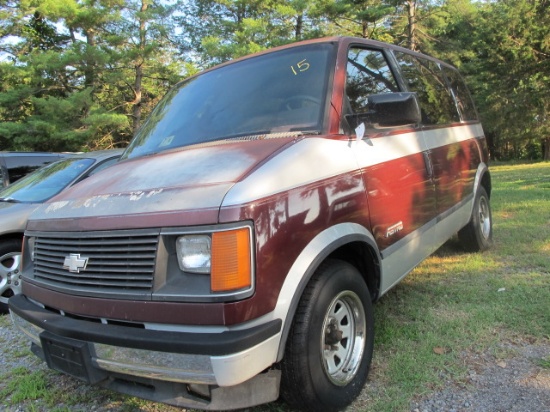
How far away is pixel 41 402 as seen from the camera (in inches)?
109

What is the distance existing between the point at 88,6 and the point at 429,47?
18.2 metres

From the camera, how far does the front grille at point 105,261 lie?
1.97 metres

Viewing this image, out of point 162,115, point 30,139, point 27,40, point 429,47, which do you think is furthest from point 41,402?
point 429,47

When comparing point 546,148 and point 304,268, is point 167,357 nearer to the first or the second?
point 304,268

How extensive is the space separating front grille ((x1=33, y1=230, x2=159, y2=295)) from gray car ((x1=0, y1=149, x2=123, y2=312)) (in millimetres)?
2124

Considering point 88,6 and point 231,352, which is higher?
point 88,6

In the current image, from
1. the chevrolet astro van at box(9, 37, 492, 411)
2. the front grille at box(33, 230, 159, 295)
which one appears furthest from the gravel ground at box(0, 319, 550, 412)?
the front grille at box(33, 230, 159, 295)

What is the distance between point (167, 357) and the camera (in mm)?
1852

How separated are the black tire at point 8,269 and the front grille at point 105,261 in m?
2.48

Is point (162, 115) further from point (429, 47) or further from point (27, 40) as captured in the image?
point (429, 47)

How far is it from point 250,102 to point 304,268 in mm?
1343

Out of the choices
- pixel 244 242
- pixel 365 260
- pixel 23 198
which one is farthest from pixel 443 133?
pixel 23 198

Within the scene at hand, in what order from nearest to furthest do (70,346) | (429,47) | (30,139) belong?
(70,346) < (30,139) < (429,47)

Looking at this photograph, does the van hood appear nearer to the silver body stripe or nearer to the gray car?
the silver body stripe
